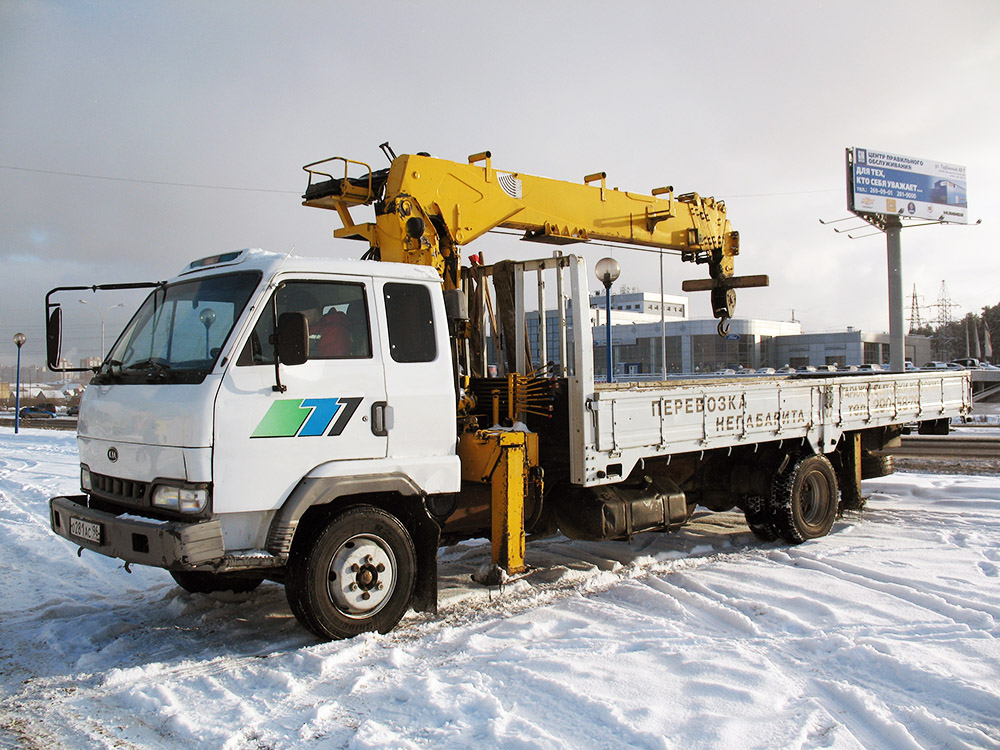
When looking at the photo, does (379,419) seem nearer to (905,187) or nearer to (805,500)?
(805,500)

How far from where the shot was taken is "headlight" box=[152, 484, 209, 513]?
14.5 feet

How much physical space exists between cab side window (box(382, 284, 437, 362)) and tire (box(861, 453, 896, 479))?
654 cm

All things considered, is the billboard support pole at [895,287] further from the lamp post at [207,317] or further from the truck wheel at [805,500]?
the lamp post at [207,317]

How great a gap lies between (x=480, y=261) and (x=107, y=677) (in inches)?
176

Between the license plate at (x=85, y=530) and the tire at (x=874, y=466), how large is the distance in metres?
8.40

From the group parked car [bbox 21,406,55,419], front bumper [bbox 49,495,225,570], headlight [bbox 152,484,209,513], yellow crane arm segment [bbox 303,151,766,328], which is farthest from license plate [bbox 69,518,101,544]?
parked car [bbox 21,406,55,419]

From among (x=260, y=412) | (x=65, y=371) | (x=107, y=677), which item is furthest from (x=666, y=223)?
(x=107, y=677)

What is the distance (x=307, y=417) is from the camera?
4773 millimetres

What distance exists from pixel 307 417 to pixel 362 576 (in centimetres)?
110

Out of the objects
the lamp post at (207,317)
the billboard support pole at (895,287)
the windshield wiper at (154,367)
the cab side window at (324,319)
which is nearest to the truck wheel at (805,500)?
the cab side window at (324,319)

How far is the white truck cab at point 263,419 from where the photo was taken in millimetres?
4449

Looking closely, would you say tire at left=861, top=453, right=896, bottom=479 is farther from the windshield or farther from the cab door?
the windshield

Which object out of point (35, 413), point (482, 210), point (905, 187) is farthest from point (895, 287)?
point (35, 413)

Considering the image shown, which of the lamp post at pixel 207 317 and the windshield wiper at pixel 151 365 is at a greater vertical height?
the lamp post at pixel 207 317
